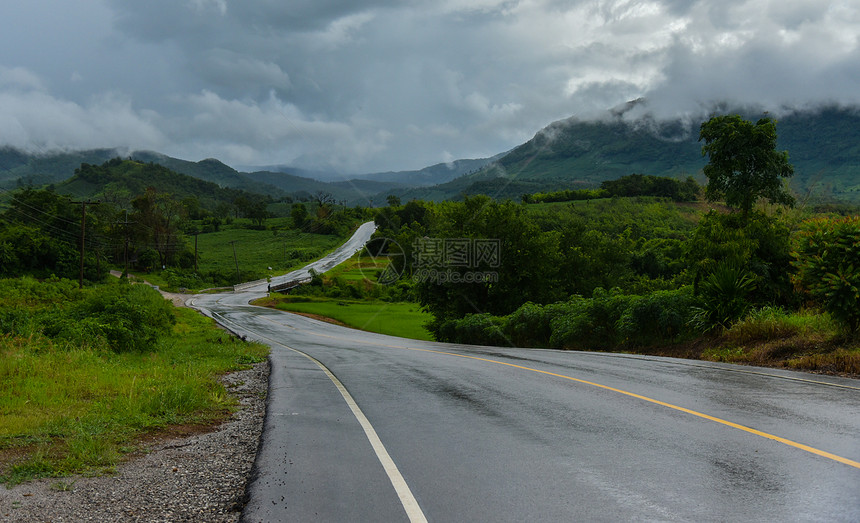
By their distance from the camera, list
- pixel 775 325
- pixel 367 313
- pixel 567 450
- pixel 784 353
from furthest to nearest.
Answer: pixel 367 313 → pixel 775 325 → pixel 784 353 → pixel 567 450

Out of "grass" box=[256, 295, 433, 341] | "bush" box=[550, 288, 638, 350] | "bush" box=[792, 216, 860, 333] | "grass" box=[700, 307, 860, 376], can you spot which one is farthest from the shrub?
"grass" box=[256, 295, 433, 341]

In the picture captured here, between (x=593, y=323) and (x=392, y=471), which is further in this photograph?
(x=593, y=323)

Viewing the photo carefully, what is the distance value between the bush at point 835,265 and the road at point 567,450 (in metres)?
2.77

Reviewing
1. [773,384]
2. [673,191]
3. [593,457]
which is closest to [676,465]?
[593,457]

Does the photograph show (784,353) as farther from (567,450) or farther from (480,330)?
(480,330)

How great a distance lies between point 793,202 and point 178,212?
132131mm

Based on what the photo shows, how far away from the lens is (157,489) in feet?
15.9

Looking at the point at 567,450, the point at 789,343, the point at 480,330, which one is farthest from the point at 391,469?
the point at 480,330

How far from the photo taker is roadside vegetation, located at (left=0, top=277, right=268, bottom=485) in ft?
18.8

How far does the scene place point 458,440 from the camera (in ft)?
20.5

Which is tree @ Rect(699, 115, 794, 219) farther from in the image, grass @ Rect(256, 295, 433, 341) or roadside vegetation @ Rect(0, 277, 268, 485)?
grass @ Rect(256, 295, 433, 341)

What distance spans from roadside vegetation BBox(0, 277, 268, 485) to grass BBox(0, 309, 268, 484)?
11 millimetres

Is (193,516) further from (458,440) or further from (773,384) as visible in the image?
(773,384)

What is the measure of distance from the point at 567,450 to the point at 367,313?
5165cm
